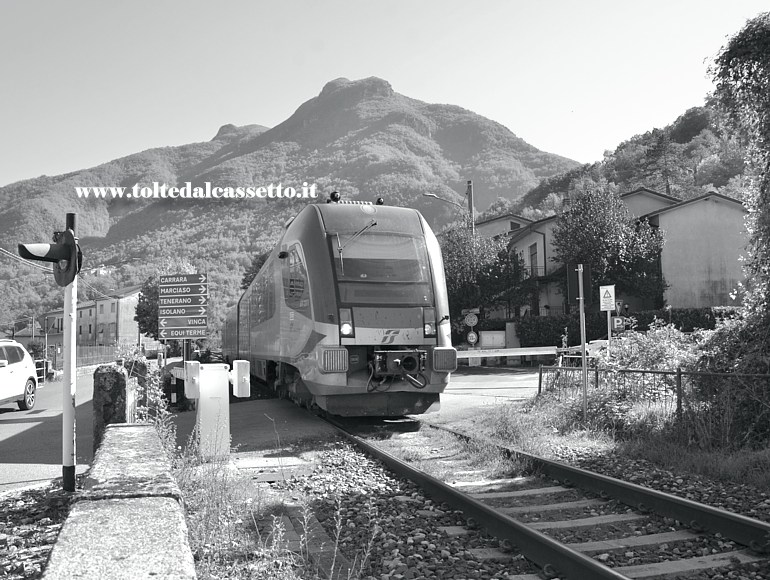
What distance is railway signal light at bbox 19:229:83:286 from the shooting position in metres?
6.55

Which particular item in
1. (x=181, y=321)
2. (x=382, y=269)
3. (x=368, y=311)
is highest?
(x=382, y=269)

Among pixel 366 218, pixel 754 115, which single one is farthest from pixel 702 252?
pixel 366 218

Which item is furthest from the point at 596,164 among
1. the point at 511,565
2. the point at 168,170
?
the point at 168,170

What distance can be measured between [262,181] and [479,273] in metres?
102

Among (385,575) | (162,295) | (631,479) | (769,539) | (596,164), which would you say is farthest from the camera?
(596,164)

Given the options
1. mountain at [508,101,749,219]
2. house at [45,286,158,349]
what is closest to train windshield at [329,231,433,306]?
mountain at [508,101,749,219]

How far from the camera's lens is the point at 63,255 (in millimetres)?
6766

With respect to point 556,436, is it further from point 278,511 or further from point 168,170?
point 168,170

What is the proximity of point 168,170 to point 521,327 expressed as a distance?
154 meters

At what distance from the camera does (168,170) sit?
17500 cm

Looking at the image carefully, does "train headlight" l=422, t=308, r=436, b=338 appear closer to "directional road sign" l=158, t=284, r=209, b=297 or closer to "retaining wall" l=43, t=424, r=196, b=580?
"retaining wall" l=43, t=424, r=196, b=580

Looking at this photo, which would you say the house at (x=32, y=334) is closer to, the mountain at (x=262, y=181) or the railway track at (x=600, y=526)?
the mountain at (x=262, y=181)

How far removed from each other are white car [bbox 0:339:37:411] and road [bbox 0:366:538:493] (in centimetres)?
38

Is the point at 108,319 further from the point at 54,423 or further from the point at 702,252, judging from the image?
→ the point at 54,423
